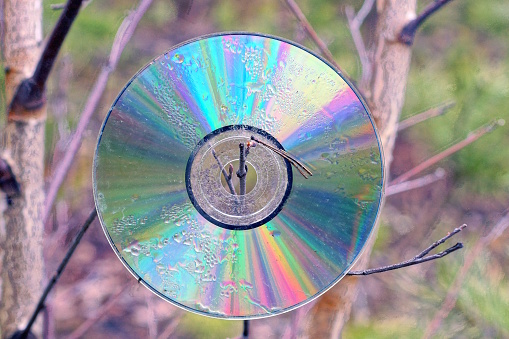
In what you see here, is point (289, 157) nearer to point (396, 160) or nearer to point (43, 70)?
point (43, 70)

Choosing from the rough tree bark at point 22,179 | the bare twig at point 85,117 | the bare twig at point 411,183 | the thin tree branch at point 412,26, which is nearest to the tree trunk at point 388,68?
the thin tree branch at point 412,26

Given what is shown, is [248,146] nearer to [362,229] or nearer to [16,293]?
[362,229]

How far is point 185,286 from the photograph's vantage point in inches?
16.3

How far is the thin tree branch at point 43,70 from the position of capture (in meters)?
0.45

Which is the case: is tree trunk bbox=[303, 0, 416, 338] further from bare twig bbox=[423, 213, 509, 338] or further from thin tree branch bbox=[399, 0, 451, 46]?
bare twig bbox=[423, 213, 509, 338]

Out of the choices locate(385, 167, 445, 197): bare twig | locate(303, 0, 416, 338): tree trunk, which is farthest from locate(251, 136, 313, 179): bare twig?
locate(385, 167, 445, 197): bare twig

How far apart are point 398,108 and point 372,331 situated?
46 centimetres

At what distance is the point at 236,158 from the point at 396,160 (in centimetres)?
133

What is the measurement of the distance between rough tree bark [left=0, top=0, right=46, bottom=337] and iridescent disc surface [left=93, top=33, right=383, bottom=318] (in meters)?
0.24

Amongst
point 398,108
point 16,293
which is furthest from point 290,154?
point 16,293

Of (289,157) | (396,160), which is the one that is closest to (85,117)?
(289,157)

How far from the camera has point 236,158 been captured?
44 centimetres

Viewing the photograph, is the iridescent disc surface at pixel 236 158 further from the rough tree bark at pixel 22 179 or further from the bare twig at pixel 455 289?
the bare twig at pixel 455 289

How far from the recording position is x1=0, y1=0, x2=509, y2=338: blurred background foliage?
3.12ft
